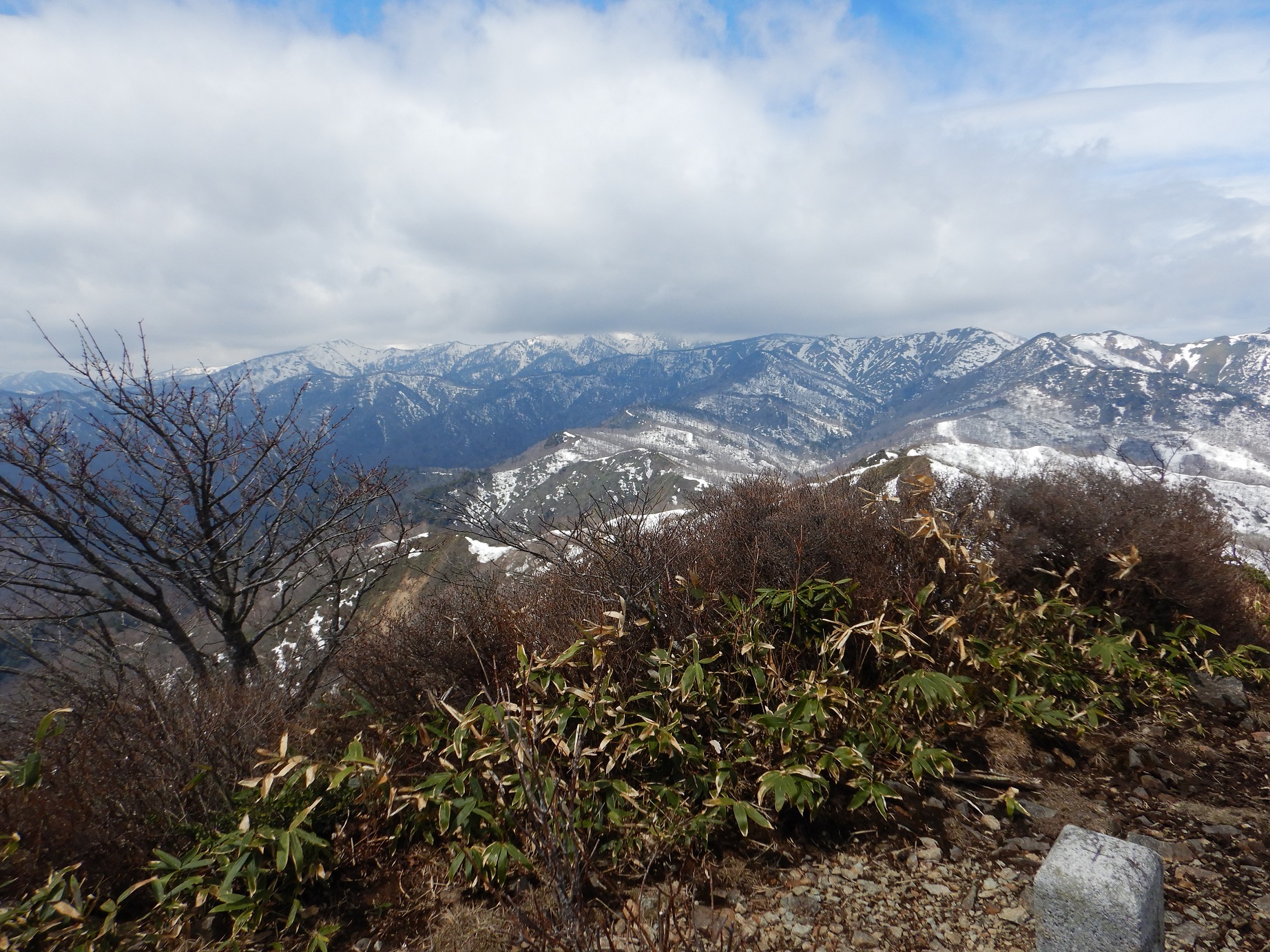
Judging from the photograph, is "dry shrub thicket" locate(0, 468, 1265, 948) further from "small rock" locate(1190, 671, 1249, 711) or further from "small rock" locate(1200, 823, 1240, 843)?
"small rock" locate(1200, 823, 1240, 843)

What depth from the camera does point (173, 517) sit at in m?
5.82

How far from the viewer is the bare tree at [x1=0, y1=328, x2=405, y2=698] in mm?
5152

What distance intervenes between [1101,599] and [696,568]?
3647mm

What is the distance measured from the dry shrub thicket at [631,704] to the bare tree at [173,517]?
119 cm

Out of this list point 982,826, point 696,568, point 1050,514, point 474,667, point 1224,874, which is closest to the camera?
point 1224,874

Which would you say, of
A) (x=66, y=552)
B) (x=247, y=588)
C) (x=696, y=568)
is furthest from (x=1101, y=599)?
(x=66, y=552)

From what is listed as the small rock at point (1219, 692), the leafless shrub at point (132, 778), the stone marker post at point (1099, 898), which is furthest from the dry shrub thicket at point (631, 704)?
the stone marker post at point (1099, 898)

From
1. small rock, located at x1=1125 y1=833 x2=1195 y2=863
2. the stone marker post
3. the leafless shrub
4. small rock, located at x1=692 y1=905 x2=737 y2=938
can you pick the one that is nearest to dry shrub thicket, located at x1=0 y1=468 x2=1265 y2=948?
the leafless shrub

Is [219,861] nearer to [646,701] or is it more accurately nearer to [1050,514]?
[646,701]

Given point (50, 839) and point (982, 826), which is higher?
point (50, 839)

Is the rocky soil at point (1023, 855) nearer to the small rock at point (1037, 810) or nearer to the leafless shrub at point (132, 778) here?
the small rock at point (1037, 810)

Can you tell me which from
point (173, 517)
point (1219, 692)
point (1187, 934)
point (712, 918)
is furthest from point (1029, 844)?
point (173, 517)

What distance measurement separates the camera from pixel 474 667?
4047 millimetres

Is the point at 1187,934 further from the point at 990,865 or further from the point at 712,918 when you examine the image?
the point at 712,918
